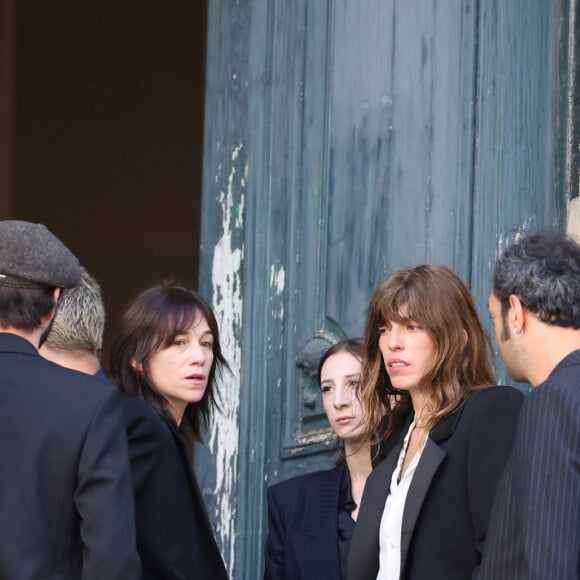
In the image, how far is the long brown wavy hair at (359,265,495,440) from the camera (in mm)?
3203

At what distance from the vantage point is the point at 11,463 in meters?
2.72

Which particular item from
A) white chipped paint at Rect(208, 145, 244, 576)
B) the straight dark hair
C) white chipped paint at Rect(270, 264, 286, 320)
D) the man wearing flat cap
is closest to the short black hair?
the man wearing flat cap

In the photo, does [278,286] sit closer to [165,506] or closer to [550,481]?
[165,506]

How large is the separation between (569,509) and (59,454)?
98cm

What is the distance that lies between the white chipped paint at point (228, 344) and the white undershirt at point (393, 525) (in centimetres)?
112

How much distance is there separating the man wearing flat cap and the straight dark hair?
0.63m

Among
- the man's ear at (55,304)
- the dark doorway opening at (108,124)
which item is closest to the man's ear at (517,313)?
the man's ear at (55,304)

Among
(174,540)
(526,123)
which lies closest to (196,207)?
(526,123)

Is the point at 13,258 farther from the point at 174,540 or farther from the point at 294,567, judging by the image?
the point at 294,567

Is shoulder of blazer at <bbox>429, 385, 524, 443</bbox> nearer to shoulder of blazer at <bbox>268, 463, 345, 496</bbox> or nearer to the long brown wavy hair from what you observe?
the long brown wavy hair

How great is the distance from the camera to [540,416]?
2.41m

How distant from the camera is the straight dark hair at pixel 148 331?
3449 millimetres

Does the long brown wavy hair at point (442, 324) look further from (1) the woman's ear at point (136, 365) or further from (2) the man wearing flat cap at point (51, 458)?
(2) the man wearing flat cap at point (51, 458)

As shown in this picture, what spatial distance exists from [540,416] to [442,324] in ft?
2.72
